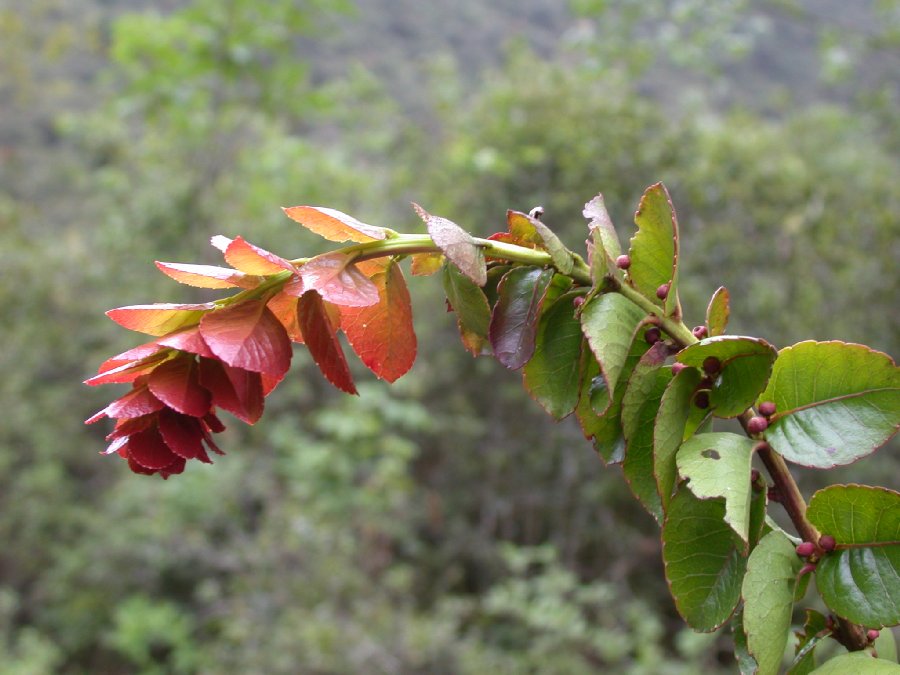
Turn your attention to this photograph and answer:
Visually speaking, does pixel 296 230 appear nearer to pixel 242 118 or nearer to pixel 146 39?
pixel 242 118

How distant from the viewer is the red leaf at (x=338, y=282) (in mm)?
419

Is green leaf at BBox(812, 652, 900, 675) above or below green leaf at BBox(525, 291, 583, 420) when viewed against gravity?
below

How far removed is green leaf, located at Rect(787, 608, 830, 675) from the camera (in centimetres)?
46

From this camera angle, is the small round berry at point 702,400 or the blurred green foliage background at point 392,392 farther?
the blurred green foliage background at point 392,392

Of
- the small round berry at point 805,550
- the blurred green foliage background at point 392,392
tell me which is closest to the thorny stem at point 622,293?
the small round berry at point 805,550

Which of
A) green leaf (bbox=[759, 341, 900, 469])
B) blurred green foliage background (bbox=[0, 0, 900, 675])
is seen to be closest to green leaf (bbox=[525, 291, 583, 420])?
green leaf (bbox=[759, 341, 900, 469])

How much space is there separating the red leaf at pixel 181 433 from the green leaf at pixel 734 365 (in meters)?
0.28

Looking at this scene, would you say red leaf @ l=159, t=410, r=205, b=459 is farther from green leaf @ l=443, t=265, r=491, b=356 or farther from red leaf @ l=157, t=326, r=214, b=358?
green leaf @ l=443, t=265, r=491, b=356

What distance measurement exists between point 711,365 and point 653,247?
92mm

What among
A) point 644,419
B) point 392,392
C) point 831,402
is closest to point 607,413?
point 644,419

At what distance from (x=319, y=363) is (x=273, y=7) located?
14.1 feet

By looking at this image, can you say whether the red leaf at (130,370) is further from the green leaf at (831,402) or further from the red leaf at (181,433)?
the green leaf at (831,402)

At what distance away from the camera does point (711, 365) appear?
45 centimetres

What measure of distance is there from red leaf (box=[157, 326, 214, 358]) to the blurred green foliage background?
223cm
